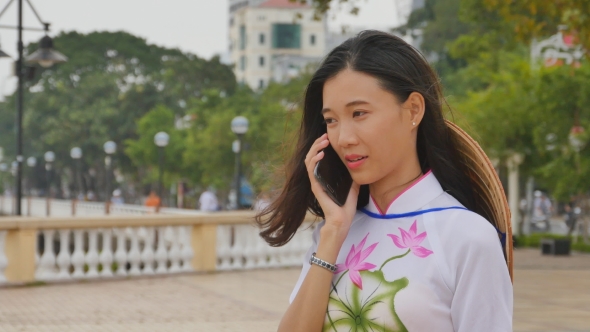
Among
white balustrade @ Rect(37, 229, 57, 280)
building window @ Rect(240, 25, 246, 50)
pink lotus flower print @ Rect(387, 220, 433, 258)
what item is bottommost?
white balustrade @ Rect(37, 229, 57, 280)

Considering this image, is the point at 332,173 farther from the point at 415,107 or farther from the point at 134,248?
the point at 134,248

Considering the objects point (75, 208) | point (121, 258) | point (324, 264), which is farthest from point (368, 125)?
point (75, 208)

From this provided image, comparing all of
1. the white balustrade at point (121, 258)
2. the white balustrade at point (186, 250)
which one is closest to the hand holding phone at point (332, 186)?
the white balustrade at point (121, 258)

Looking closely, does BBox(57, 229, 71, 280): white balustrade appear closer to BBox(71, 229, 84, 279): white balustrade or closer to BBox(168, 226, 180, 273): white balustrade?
BBox(71, 229, 84, 279): white balustrade

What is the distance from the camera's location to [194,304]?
10625 mm

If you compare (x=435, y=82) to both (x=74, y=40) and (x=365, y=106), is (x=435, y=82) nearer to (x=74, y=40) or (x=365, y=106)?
(x=365, y=106)

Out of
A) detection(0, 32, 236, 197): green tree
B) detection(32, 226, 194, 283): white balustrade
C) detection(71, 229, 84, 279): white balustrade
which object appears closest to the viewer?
detection(32, 226, 194, 283): white balustrade

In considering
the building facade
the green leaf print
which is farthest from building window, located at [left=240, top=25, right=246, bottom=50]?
the green leaf print

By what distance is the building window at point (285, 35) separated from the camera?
132875 mm

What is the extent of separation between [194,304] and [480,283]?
28.5 feet

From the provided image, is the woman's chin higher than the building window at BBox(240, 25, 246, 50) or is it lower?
lower

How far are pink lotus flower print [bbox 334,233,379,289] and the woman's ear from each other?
1.01 ft

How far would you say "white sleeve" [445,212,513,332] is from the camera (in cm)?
217

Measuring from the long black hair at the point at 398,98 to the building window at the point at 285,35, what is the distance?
13076cm
